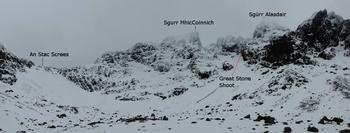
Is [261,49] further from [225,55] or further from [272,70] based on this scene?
[225,55]

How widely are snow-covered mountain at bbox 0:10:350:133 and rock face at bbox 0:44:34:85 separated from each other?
1.17 feet

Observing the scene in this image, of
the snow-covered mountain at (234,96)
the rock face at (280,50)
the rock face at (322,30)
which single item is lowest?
the snow-covered mountain at (234,96)

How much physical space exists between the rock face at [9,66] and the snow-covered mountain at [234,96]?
1.17 ft


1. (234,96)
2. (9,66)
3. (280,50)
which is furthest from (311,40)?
(9,66)

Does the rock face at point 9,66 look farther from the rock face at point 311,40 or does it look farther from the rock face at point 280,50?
the rock face at point 280,50

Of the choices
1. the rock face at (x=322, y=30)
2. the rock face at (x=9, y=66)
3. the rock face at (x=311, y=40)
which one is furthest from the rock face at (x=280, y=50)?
the rock face at (x=9, y=66)

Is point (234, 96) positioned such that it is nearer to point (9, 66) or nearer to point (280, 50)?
point (280, 50)

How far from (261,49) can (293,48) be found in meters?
15.0

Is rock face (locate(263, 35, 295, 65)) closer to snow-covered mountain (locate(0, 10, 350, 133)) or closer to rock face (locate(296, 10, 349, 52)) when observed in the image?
snow-covered mountain (locate(0, 10, 350, 133))

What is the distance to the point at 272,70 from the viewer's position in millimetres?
85500

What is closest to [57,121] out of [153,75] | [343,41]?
[343,41]

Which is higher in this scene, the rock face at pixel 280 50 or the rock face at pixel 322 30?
the rock face at pixel 322 30

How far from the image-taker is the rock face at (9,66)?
304ft

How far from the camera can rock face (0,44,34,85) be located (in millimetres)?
92806
